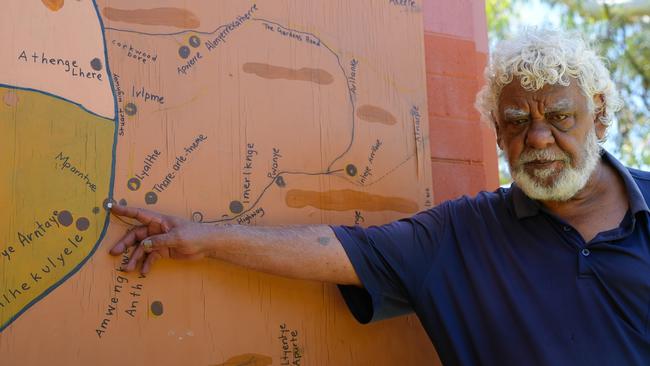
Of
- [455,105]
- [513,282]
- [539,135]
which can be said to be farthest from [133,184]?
[455,105]

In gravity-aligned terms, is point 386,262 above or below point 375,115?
below

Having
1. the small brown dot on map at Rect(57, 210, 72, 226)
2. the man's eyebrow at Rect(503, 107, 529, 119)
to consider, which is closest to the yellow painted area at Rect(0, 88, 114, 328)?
the small brown dot on map at Rect(57, 210, 72, 226)

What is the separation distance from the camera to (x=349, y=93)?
227 cm

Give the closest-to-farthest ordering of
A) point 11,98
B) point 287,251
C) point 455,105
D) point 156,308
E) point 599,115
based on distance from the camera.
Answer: point 11,98
point 156,308
point 287,251
point 599,115
point 455,105

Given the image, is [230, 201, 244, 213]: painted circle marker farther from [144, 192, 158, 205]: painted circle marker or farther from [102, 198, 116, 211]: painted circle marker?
[102, 198, 116, 211]: painted circle marker

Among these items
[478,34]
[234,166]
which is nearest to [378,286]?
[234,166]

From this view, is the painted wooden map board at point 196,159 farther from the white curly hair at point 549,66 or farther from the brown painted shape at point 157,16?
the white curly hair at point 549,66

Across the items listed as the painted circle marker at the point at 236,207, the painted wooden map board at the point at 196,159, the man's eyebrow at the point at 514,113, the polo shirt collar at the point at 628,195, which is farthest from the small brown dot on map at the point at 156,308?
the man's eyebrow at the point at 514,113

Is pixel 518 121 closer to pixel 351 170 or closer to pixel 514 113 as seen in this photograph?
pixel 514 113

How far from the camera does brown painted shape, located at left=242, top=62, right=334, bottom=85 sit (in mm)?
2086

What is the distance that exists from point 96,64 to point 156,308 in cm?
67

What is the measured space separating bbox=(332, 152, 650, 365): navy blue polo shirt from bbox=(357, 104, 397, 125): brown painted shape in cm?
37

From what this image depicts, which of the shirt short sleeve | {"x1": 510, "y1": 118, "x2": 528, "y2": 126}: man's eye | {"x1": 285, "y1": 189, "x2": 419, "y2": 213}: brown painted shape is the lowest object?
the shirt short sleeve

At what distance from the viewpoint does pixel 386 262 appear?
2.04 meters
